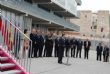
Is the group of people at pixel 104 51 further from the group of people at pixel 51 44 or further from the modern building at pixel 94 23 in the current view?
the modern building at pixel 94 23

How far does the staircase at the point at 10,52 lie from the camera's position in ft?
35.2

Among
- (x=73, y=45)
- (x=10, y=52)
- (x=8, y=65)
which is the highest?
(x=10, y=52)

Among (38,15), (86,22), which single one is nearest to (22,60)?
(38,15)

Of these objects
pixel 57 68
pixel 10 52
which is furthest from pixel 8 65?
pixel 57 68

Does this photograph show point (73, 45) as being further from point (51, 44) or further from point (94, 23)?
point (94, 23)

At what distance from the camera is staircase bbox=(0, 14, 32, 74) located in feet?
35.2

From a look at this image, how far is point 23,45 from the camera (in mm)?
13461

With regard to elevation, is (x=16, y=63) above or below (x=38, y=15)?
below

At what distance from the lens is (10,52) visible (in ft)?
38.3

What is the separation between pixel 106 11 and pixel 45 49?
92.9 meters

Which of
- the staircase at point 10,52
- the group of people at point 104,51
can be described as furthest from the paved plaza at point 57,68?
the group of people at point 104,51

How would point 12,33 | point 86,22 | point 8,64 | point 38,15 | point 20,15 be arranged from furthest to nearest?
point 86,22 < point 38,15 < point 20,15 < point 12,33 < point 8,64

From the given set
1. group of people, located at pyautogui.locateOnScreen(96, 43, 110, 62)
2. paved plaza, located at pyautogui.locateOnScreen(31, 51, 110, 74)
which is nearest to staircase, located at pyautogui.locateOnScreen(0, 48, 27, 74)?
paved plaza, located at pyautogui.locateOnScreen(31, 51, 110, 74)

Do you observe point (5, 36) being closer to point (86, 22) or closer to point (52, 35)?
point (52, 35)
